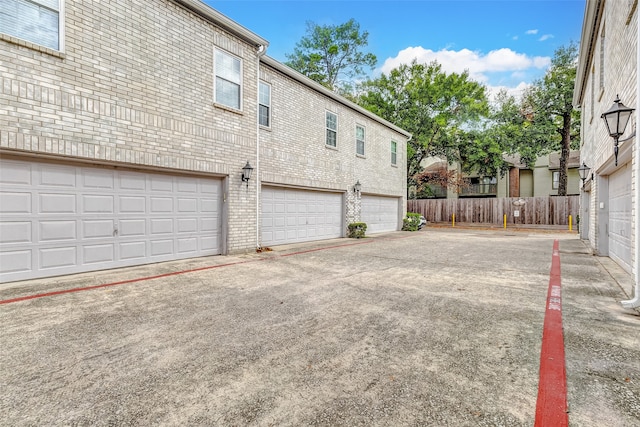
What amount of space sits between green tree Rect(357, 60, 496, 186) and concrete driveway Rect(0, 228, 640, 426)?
20409 mm

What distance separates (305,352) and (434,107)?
81.7ft

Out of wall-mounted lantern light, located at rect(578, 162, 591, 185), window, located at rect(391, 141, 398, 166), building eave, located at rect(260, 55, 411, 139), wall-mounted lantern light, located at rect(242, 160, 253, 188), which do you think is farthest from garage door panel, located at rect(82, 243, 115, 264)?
wall-mounted lantern light, located at rect(578, 162, 591, 185)

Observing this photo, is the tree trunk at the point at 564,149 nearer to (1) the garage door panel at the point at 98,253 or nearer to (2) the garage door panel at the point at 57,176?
(1) the garage door panel at the point at 98,253

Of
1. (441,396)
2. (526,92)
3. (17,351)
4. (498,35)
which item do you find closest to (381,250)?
(441,396)

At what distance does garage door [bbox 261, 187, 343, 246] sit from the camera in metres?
9.52

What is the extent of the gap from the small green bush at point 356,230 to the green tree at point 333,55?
16673 mm

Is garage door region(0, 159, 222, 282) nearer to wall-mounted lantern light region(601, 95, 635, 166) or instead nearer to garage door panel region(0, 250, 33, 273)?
garage door panel region(0, 250, 33, 273)

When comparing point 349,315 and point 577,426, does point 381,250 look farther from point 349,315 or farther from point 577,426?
point 577,426

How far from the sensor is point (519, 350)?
2.62 meters

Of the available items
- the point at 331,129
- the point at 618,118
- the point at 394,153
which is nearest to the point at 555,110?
the point at 394,153

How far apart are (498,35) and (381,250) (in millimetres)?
16477

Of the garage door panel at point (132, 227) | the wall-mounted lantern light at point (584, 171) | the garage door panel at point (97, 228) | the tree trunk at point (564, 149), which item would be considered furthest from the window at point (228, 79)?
the tree trunk at point (564, 149)

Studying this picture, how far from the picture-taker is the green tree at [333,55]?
24703 mm

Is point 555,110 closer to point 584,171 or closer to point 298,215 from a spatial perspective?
point 584,171
